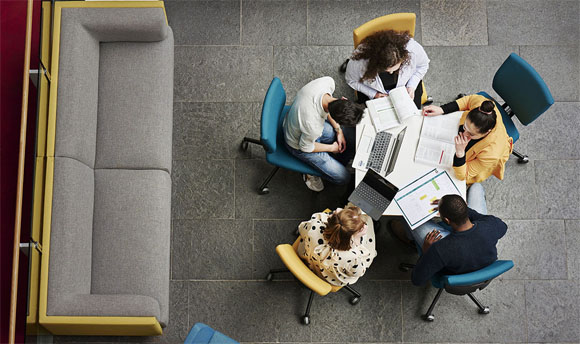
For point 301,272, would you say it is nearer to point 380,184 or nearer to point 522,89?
point 380,184

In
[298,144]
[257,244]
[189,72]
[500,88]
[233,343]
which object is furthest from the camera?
[189,72]

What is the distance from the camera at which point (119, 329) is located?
2.91 m

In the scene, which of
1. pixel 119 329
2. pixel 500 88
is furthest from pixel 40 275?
pixel 500 88

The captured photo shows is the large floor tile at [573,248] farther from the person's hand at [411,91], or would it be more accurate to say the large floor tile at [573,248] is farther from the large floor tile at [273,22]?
the large floor tile at [273,22]

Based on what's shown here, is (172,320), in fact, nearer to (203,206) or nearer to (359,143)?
(203,206)

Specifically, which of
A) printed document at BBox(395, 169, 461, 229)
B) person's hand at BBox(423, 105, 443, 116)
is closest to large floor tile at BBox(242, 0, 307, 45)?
person's hand at BBox(423, 105, 443, 116)

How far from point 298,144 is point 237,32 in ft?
4.55

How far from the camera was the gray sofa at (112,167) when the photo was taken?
9.25ft

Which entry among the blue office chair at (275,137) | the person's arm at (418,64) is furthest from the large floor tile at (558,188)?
the blue office chair at (275,137)

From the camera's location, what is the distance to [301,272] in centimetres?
265

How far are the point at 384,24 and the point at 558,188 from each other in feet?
6.17

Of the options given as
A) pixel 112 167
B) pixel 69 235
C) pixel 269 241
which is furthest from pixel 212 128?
pixel 69 235

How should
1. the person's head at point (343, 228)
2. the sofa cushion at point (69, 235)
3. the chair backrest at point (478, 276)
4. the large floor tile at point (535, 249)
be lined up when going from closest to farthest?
1. the person's head at point (343, 228)
2. the chair backrest at point (478, 276)
3. the sofa cushion at point (69, 235)
4. the large floor tile at point (535, 249)

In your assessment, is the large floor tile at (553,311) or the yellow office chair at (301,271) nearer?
the yellow office chair at (301,271)
